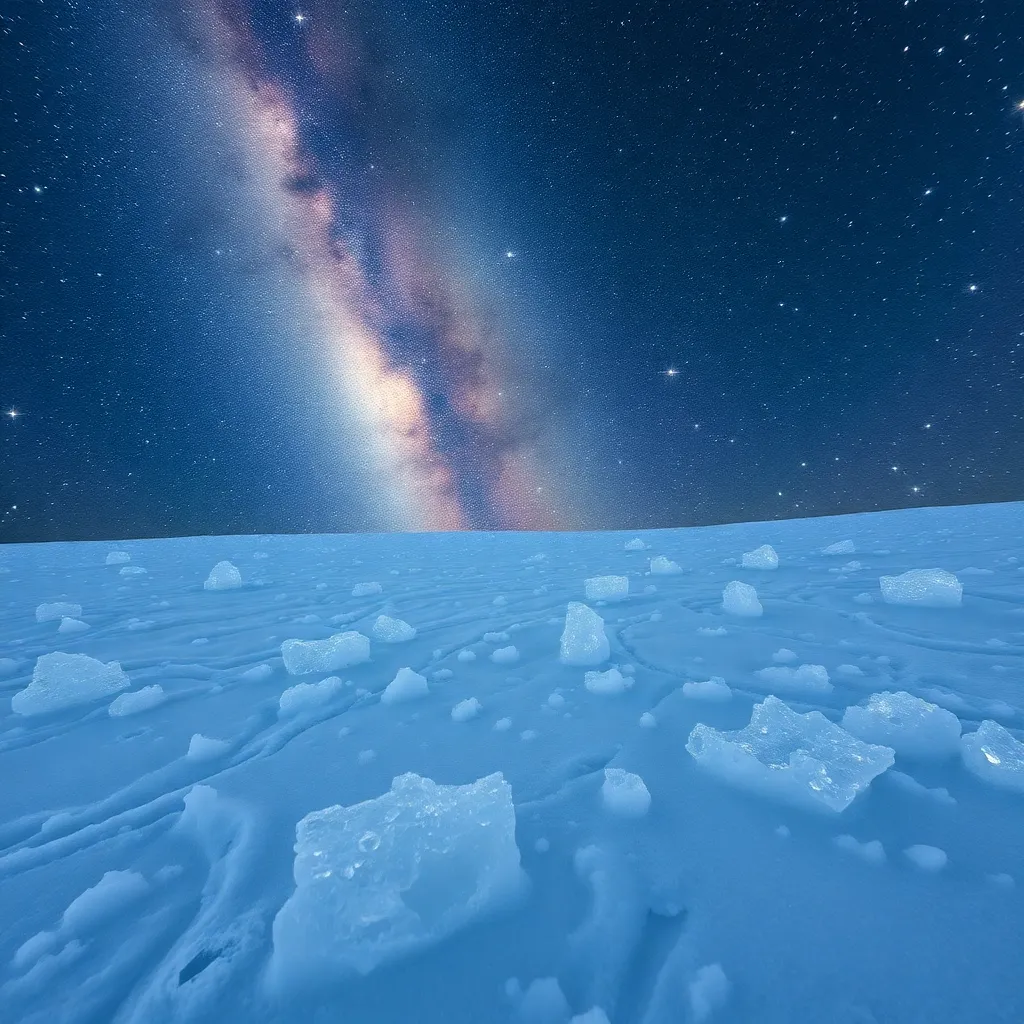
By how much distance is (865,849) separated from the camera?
55.2 inches

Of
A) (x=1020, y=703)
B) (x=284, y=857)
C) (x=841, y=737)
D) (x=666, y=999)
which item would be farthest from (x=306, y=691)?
(x=1020, y=703)

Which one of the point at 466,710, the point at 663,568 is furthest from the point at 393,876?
the point at 663,568

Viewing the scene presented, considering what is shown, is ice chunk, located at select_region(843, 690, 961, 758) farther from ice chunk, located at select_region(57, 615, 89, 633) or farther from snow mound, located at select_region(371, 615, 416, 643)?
ice chunk, located at select_region(57, 615, 89, 633)

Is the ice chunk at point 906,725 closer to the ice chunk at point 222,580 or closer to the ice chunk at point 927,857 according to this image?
the ice chunk at point 927,857

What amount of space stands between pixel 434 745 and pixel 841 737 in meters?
1.80

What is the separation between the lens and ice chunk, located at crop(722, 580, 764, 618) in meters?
4.27

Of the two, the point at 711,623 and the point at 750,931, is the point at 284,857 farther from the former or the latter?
the point at 711,623

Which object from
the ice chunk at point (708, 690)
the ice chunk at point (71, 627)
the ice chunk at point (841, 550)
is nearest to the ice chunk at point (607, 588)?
the ice chunk at point (708, 690)

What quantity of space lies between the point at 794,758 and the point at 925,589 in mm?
3806

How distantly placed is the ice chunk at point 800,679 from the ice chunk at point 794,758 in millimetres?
704

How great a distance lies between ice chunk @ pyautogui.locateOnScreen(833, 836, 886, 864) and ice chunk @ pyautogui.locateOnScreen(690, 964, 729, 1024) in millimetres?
651

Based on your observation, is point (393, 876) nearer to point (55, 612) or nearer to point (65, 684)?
point (65, 684)

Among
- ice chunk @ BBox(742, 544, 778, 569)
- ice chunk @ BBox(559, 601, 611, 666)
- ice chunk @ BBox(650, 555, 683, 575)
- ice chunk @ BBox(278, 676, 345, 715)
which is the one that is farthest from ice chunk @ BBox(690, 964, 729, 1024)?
ice chunk @ BBox(742, 544, 778, 569)

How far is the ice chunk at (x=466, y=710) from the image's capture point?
2.46 meters
